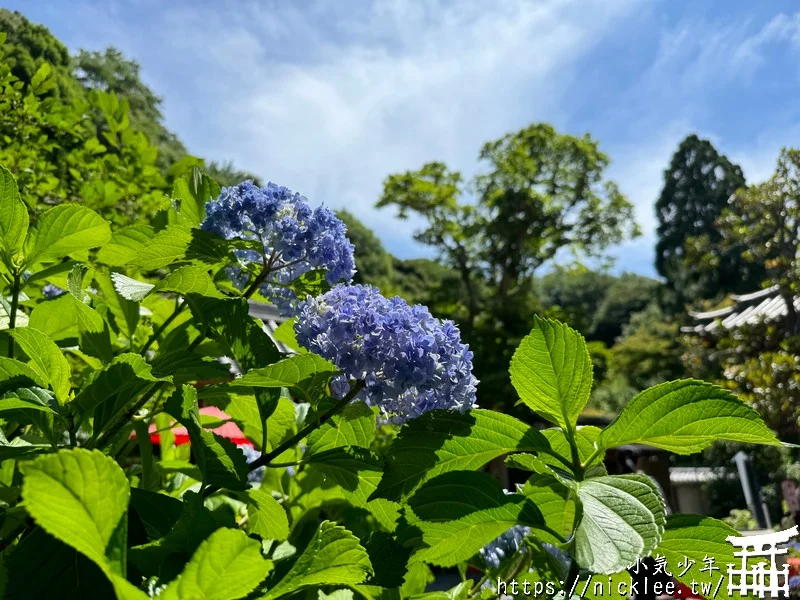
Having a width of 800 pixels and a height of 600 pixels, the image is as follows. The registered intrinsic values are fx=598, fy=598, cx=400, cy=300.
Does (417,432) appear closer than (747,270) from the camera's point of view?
Yes

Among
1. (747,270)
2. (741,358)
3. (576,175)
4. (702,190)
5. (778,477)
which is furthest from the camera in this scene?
(702,190)

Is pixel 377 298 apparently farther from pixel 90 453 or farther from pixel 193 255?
pixel 90 453

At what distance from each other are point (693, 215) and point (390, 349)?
36.0 metres

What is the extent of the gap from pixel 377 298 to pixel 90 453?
51 centimetres

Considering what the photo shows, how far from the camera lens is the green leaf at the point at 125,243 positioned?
945 millimetres

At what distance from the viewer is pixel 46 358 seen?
2.29 ft

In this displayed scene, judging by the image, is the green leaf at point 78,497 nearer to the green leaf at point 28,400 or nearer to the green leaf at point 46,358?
the green leaf at point 28,400

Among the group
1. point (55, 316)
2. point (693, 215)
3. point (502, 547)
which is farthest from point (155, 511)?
point (693, 215)

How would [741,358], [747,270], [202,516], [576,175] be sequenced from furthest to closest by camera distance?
[747,270] < [576,175] < [741,358] < [202,516]

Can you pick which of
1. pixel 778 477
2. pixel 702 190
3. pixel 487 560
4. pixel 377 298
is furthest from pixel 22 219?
pixel 702 190

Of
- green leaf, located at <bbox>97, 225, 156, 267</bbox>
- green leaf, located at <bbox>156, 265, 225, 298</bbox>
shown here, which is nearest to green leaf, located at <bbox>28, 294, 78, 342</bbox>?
green leaf, located at <bbox>97, 225, 156, 267</bbox>

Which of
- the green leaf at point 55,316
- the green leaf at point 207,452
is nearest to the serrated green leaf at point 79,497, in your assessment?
the green leaf at point 207,452

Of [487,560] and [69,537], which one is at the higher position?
[69,537]

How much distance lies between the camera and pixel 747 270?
29.8 meters
